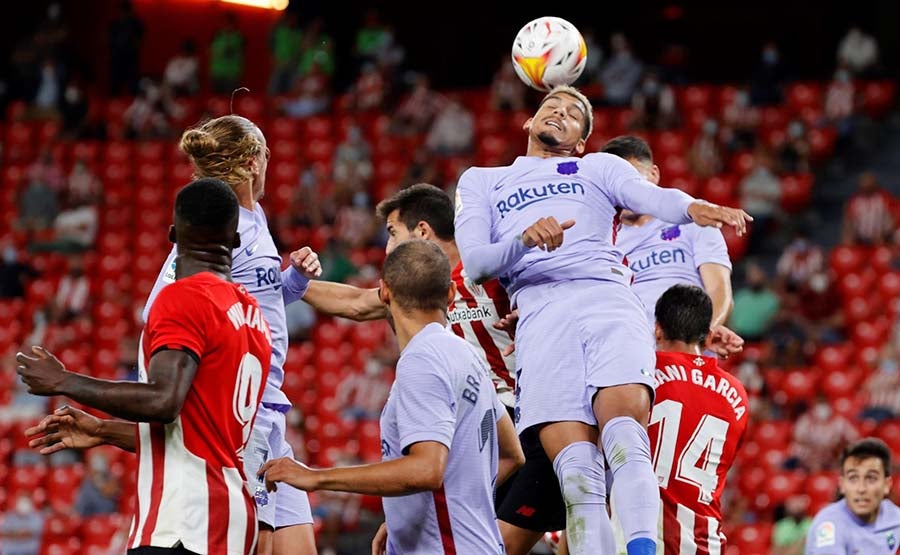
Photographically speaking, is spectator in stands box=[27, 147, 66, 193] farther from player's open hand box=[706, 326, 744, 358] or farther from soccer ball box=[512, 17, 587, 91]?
player's open hand box=[706, 326, 744, 358]

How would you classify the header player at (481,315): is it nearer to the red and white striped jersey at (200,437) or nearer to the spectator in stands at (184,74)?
the red and white striped jersey at (200,437)

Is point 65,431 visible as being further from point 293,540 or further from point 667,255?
point 667,255

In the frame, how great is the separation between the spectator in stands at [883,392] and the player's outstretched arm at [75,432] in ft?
38.6

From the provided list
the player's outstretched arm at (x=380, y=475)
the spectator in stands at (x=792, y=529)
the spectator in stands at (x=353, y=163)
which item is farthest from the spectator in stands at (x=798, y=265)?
the player's outstretched arm at (x=380, y=475)

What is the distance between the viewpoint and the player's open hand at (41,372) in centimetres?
463

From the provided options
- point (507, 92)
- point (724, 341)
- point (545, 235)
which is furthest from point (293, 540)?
point (507, 92)

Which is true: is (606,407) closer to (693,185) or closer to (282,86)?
(693,185)

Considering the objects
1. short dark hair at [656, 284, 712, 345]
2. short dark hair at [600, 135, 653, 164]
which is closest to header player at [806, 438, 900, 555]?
short dark hair at [656, 284, 712, 345]

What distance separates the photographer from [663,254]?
8.29 meters

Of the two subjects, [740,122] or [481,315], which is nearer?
[481,315]

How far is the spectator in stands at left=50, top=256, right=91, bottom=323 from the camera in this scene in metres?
20.8

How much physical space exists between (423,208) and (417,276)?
197 centimetres

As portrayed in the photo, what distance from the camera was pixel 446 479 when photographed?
16.8ft

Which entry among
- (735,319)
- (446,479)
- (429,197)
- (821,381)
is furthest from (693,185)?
(446,479)
